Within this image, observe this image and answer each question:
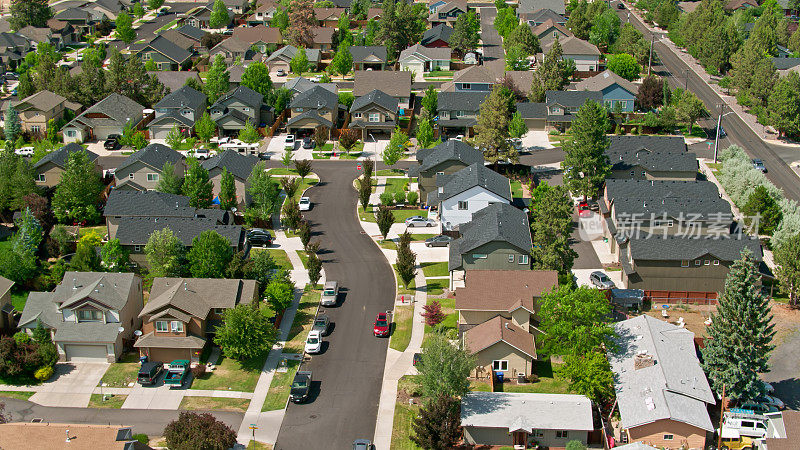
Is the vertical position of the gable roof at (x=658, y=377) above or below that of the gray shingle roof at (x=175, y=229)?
above

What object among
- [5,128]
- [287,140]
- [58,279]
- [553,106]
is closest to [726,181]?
[553,106]

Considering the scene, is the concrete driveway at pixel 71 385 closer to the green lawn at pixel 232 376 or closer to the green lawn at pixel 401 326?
the green lawn at pixel 232 376

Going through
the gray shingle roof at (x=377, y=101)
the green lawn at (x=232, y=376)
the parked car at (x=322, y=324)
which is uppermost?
the green lawn at (x=232, y=376)

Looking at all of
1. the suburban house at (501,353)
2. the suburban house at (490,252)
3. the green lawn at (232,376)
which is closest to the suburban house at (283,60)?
the suburban house at (490,252)

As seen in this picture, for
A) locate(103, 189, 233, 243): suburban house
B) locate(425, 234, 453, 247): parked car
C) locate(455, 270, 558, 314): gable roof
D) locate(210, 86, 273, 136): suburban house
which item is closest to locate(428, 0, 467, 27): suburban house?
locate(210, 86, 273, 136): suburban house

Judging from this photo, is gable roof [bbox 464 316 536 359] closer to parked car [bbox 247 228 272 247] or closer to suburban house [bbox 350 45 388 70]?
parked car [bbox 247 228 272 247]

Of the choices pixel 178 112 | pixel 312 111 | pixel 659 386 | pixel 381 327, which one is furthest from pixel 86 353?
pixel 312 111

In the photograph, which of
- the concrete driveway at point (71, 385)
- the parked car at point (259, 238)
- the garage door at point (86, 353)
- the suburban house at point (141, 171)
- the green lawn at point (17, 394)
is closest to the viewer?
the concrete driveway at point (71, 385)

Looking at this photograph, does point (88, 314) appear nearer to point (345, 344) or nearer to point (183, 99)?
point (345, 344)
